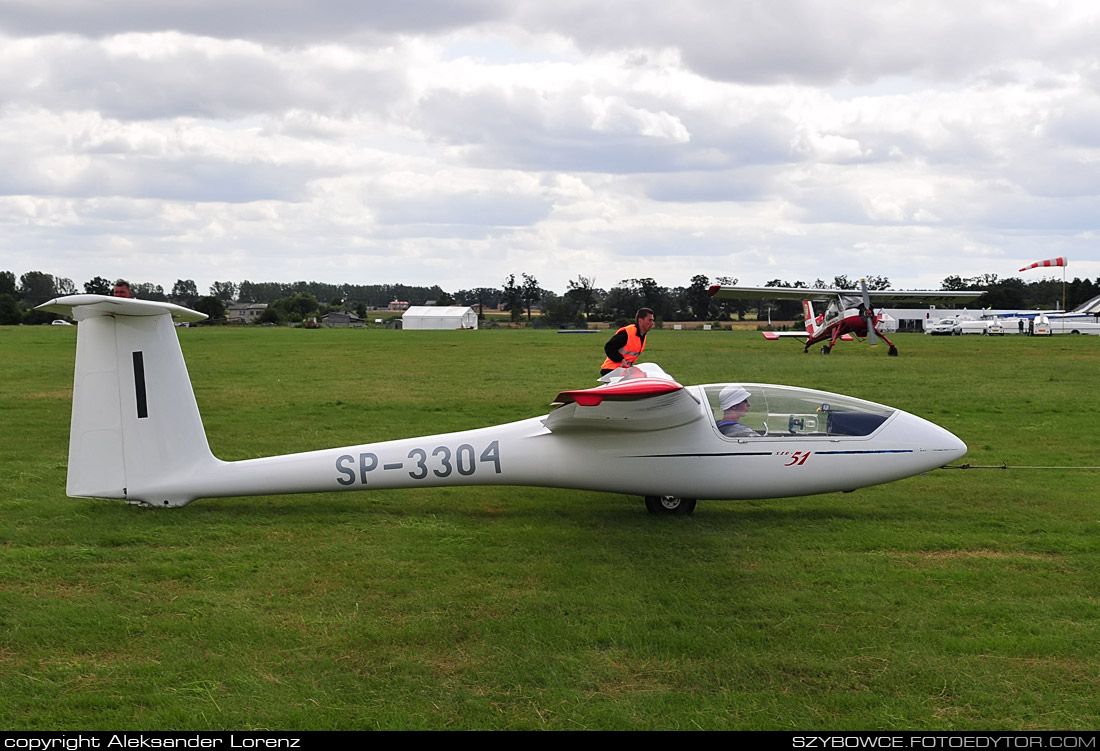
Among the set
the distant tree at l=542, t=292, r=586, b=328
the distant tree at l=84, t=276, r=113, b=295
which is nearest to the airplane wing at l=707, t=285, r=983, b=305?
the distant tree at l=84, t=276, r=113, b=295

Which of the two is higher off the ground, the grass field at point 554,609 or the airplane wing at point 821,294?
the airplane wing at point 821,294

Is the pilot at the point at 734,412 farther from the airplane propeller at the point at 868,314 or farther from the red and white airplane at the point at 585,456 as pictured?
the airplane propeller at the point at 868,314

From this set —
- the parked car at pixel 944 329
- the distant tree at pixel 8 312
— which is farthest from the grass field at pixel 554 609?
the distant tree at pixel 8 312

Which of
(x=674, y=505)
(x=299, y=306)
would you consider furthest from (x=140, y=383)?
(x=299, y=306)

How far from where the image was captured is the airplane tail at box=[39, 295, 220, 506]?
25.5ft

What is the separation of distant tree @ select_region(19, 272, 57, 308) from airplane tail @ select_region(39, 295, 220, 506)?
449ft

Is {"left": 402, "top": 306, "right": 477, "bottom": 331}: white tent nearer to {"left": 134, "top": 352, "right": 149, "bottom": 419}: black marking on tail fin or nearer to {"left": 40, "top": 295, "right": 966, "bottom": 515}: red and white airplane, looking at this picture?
{"left": 40, "top": 295, "right": 966, "bottom": 515}: red and white airplane

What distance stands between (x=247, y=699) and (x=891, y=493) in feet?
24.1

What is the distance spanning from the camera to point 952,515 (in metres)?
8.80

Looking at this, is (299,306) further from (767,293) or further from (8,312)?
(767,293)

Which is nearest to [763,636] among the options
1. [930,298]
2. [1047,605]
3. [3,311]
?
[1047,605]

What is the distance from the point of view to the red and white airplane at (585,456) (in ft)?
26.5

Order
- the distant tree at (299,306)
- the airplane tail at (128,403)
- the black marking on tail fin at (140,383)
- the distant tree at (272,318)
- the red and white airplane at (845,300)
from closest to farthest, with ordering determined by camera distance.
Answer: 1. the airplane tail at (128,403)
2. the black marking on tail fin at (140,383)
3. the red and white airplane at (845,300)
4. the distant tree at (272,318)
5. the distant tree at (299,306)

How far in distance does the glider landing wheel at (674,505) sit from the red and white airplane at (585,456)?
0.50ft
